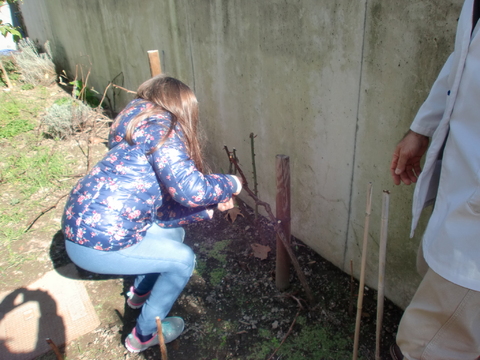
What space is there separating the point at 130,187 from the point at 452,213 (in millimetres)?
1308

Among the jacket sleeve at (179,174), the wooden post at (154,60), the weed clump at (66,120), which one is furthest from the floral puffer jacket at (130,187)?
the weed clump at (66,120)

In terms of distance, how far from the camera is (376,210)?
6.47 ft

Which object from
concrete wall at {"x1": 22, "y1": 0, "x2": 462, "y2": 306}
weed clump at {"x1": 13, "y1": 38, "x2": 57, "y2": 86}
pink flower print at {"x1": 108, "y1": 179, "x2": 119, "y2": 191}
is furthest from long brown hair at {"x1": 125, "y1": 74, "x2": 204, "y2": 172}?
weed clump at {"x1": 13, "y1": 38, "x2": 57, "y2": 86}

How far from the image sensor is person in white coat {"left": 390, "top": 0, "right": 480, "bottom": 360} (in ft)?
3.49

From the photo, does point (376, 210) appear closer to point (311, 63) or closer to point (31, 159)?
point (311, 63)

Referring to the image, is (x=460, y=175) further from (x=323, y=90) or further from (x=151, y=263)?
(x=151, y=263)

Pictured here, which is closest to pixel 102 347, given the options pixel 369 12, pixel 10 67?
pixel 369 12

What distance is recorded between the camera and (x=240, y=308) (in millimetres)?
2223

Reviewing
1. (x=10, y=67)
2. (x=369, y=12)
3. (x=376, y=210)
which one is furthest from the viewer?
(x=10, y=67)

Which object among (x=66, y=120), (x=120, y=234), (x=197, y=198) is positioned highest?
(x=197, y=198)

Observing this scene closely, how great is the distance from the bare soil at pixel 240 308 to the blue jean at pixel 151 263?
30cm

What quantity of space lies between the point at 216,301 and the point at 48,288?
1.23 metres

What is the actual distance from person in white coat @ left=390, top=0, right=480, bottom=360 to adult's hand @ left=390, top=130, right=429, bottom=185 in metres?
0.05

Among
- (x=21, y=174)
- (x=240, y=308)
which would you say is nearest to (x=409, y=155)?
(x=240, y=308)
